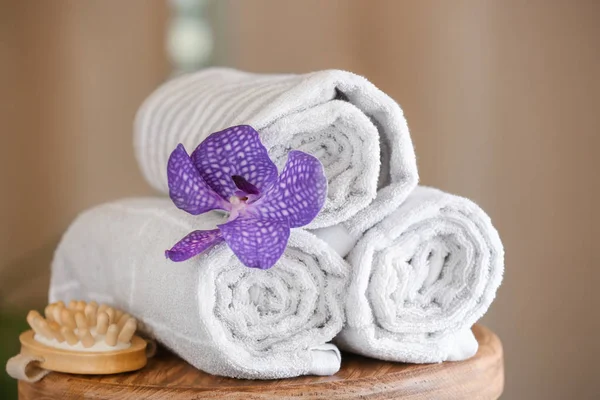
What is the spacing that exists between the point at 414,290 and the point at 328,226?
0.10m

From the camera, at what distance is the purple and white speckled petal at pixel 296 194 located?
500 millimetres

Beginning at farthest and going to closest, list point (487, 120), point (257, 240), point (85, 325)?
point (487, 120) → point (85, 325) → point (257, 240)

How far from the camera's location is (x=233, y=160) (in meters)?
0.52

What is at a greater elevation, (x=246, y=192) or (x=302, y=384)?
(x=246, y=192)

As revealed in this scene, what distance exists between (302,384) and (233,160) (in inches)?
7.1

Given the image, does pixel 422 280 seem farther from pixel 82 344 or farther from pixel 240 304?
pixel 82 344

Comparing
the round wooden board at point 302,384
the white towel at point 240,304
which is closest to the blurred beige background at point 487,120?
the round wooden board at point 302,384

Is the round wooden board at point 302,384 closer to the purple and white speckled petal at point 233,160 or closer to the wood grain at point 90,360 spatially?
the wood grain at point 90,360

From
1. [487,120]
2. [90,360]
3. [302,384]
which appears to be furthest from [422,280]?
[487,120]

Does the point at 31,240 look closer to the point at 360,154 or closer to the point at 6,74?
the point at 6,74

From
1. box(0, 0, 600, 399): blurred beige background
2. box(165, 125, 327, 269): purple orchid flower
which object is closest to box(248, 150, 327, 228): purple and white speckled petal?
box(165, 125, 327, 269): purple orchid flower

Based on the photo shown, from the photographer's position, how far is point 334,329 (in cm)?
58

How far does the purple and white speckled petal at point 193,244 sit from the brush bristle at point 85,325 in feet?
0.38

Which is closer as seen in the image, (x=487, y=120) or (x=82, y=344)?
(x=82, y=344)
